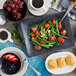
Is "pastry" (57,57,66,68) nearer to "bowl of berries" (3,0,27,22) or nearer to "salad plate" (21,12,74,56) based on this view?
"salad plate" (21,12,74,56)

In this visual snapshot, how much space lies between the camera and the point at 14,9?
1.07m

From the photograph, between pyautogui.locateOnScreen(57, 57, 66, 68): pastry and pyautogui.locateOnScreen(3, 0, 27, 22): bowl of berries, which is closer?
pyautogui.locateOnScreen(3, 0, 27, 22): bowl of berries

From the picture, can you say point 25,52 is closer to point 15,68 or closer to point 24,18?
point 15,68

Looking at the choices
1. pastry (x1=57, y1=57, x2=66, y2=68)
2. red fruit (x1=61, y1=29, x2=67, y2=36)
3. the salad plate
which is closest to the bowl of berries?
the salad plate

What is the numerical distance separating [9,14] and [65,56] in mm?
514

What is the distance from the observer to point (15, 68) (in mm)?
1135

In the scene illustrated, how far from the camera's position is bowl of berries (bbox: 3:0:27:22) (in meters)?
1.07

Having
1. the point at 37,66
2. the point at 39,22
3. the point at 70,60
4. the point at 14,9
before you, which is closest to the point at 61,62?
the point at 70,60

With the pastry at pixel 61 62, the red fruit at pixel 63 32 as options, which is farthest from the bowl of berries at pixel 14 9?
the pastry at pixel 61 62

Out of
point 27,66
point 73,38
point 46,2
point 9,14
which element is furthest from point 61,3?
point 27,66

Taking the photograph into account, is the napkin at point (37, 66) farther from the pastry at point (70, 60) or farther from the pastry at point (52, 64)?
the pastry at point (70, 60)

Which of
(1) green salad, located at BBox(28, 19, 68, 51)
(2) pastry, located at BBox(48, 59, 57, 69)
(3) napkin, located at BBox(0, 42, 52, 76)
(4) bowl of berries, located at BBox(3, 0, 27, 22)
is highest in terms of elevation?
(4) bowl of berries, located at BBox(3, 0, 27, 22)

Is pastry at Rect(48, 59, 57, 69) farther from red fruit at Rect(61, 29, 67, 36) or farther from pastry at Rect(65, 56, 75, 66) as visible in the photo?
red fruit at Rect(61, 29, 67, 36)

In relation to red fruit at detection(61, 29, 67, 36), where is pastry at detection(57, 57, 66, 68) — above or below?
below
